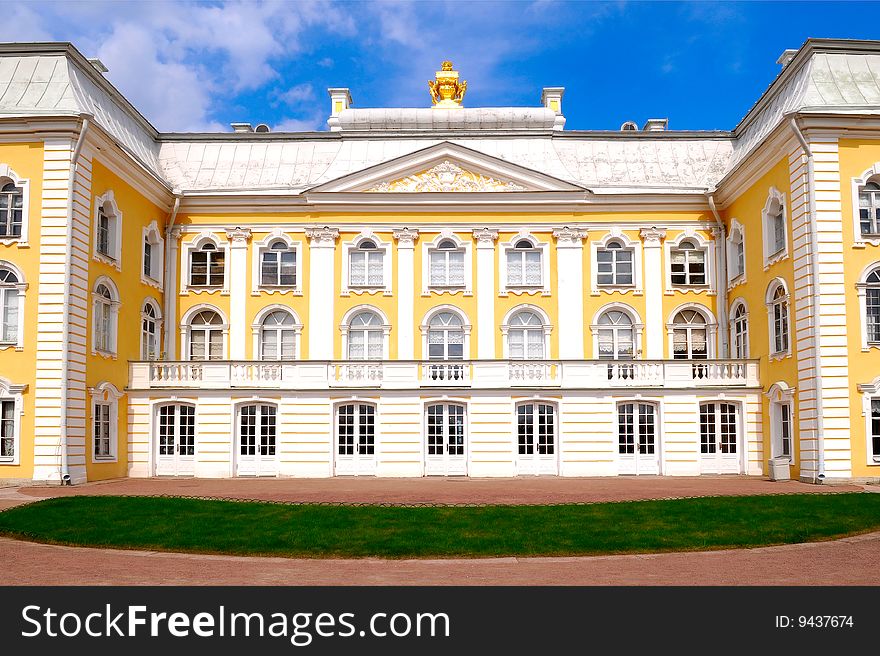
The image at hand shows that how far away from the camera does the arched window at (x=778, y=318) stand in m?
30.3

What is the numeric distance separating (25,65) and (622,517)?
80.5 feet

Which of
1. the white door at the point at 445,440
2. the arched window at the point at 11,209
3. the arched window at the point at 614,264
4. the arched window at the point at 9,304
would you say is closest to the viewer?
the arched window at the point at 9,304

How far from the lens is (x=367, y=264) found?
121ft

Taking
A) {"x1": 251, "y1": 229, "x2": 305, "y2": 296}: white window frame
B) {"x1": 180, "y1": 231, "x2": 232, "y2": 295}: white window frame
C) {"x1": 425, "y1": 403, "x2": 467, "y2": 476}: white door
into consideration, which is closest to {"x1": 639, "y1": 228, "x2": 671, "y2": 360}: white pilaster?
{"x1": 425, "y1": 403, "x2": 467, "y2": 476}: white door

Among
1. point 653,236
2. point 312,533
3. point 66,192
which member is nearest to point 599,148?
point 653,236

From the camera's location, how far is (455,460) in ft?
108

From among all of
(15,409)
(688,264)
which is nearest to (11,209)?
(15,409)

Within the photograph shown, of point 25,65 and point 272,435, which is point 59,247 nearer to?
point 25,65

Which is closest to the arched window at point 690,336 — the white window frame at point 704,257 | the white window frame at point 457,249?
the white window frame at point 704,257

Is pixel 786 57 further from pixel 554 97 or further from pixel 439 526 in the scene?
pixel 439 526

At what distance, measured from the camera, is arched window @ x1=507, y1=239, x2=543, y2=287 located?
3681cm

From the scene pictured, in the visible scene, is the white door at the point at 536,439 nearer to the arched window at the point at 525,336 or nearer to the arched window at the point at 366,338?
the arched window at the point at 525,336

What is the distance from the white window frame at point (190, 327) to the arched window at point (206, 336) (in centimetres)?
9

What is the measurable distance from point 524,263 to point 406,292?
4.82 meters
